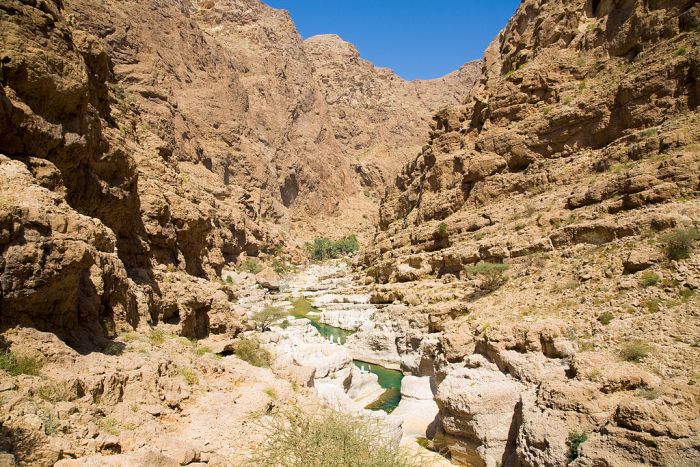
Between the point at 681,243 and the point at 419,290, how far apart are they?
17.0 meters

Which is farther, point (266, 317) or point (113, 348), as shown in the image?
point (266, 317)

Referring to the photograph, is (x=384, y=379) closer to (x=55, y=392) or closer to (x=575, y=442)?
(x=575, y=442)

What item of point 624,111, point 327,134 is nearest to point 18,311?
point 624,111

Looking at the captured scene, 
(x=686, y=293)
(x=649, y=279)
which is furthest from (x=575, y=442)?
(x=649, y=279)

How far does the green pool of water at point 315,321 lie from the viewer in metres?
29.9

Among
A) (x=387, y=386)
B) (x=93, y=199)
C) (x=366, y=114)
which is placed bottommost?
(x=387, y=386)

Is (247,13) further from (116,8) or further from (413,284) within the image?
(413,284)

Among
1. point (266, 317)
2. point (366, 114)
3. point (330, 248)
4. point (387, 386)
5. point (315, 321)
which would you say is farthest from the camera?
point (366, 114)

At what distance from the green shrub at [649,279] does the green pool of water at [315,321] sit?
1840 centimetres

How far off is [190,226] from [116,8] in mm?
60699

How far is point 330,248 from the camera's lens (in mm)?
83875

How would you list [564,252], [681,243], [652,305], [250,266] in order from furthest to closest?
[250,266], [564,252], [681,243], [652,305]

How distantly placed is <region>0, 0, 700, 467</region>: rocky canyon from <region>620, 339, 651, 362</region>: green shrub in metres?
0.04

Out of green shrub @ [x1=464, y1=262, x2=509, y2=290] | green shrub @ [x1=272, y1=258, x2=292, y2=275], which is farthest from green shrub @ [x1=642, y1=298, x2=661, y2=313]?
green shrub @ [x1=272, y1=258, x2=292, y2=275]
